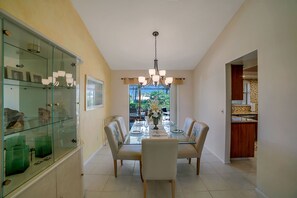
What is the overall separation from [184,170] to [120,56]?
3415 mm

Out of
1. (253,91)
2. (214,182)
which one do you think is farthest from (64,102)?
(253,91)

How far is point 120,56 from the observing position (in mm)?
4637

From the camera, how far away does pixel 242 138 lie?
3602mm

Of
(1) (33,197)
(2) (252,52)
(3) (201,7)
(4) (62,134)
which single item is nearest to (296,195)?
(2) (252,52)

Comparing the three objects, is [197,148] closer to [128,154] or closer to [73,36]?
[128,154]

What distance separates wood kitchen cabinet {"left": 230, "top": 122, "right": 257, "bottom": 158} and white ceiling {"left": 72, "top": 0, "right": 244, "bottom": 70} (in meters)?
2.15

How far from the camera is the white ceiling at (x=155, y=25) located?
285 centimetres

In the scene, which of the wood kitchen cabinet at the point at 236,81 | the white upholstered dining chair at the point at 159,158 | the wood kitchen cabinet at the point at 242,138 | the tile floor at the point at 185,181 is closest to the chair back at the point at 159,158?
the white upholstered dining chair at the point at 159,158

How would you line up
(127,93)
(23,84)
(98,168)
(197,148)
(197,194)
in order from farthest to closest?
(127,93) → (98,168) → (197,148) → (197,194) → (23,84)

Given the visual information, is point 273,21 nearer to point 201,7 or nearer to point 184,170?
point 201,7

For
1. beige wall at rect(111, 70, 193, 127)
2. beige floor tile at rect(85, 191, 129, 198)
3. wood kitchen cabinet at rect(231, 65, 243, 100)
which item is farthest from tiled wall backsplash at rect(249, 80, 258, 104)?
beige floor tile at rect(85, 191, 129, 198)

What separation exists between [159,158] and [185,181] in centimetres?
100

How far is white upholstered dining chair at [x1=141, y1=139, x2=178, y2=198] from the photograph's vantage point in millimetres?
1997

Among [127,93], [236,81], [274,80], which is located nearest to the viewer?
[274,80]
